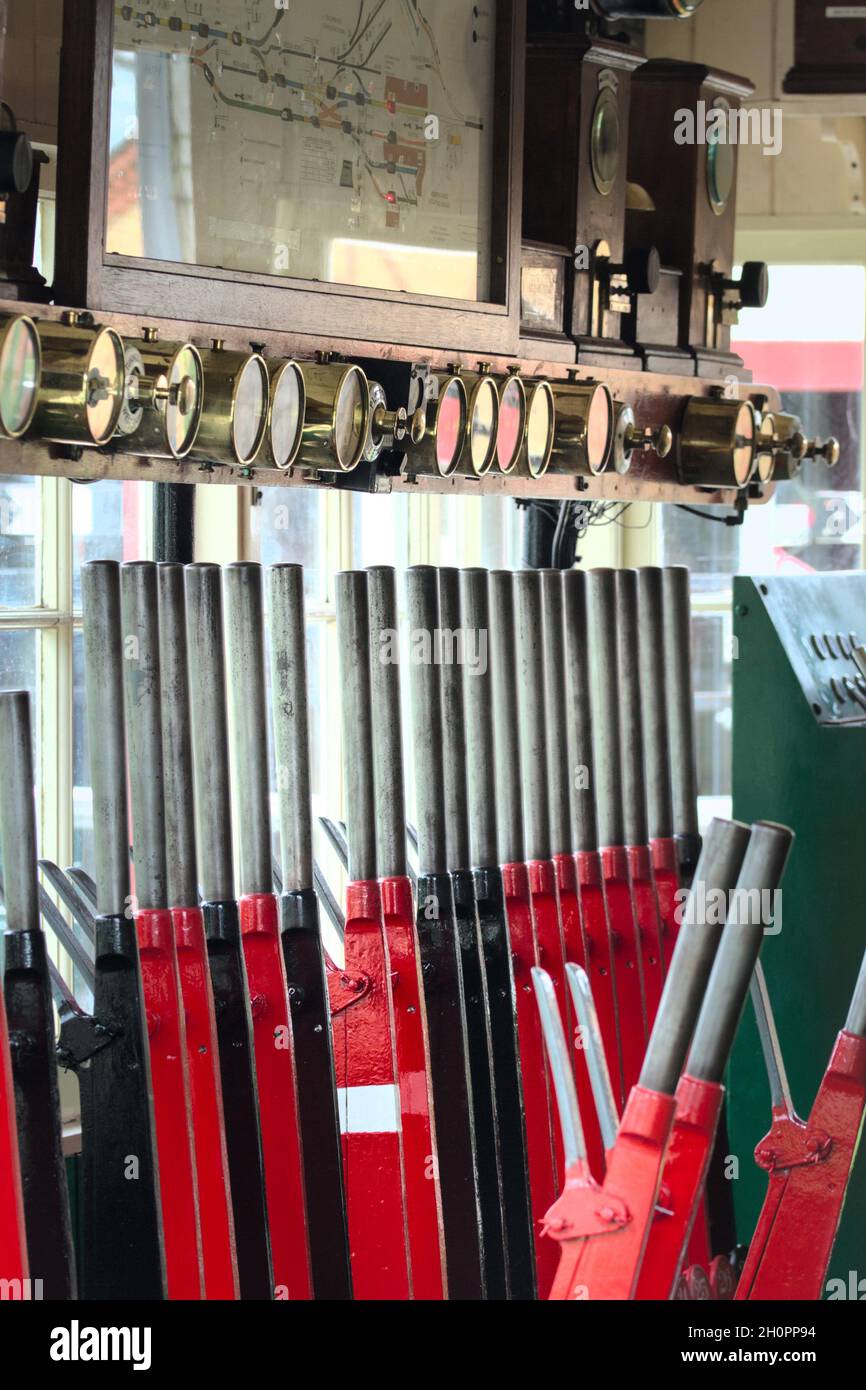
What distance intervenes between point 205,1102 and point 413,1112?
15.3 inches

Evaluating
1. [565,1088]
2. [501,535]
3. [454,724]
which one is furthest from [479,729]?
[501,535]

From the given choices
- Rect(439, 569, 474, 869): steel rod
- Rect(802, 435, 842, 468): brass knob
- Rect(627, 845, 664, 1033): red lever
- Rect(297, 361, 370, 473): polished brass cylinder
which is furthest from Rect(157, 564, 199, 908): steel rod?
Rect(802, 435, 842, 468): brass knob

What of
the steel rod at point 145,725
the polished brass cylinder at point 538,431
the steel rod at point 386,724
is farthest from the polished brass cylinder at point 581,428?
the steel rod at point 145,725

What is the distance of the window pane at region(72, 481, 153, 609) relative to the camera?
9.93 ft

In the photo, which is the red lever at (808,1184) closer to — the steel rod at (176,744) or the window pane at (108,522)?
the steel rod at (176,744)

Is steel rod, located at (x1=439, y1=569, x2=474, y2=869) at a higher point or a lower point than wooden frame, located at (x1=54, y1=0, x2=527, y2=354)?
lower

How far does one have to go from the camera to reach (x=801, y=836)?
9.91 feet

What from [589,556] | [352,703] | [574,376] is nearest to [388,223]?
[574,376]

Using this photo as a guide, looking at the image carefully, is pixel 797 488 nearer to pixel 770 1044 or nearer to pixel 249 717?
pixel 770 1044

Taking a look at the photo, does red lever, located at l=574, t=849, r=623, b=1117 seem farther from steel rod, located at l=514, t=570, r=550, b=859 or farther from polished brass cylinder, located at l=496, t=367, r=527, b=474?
polished brass cylinder, located at l=496, t=367, r=527, b=474

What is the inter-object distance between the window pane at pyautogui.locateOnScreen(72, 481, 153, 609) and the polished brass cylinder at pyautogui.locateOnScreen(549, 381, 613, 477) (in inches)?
30.2

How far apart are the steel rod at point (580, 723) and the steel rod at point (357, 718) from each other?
1.51ft

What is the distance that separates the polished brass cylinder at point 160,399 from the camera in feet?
6.47

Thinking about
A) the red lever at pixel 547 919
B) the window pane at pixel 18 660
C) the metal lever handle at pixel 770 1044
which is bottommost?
the metal lever handle at pixel 770 1044
